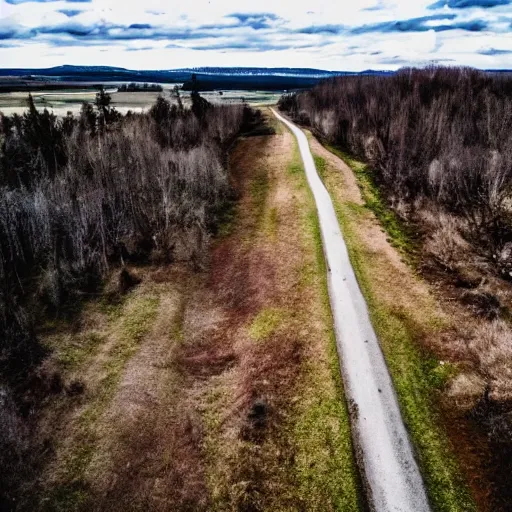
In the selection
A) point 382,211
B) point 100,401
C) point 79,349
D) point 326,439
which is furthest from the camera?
point 382,211

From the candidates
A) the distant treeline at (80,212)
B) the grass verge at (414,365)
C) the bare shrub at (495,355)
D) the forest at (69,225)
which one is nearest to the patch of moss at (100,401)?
the forest at (69,225)

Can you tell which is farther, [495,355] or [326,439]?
[495,355]

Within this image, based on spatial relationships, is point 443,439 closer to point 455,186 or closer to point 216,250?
point 216,250

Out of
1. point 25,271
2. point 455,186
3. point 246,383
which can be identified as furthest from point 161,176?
point 455,186

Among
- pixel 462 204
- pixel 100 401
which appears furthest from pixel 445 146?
pixel 100 401

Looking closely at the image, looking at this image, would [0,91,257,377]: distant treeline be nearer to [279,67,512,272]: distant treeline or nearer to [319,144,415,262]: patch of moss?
[319,144,415,262]: patch of moss

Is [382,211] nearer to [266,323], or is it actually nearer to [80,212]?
[266,323]

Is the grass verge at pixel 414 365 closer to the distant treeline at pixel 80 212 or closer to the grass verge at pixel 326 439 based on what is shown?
the grass verge at pixel 326 439
